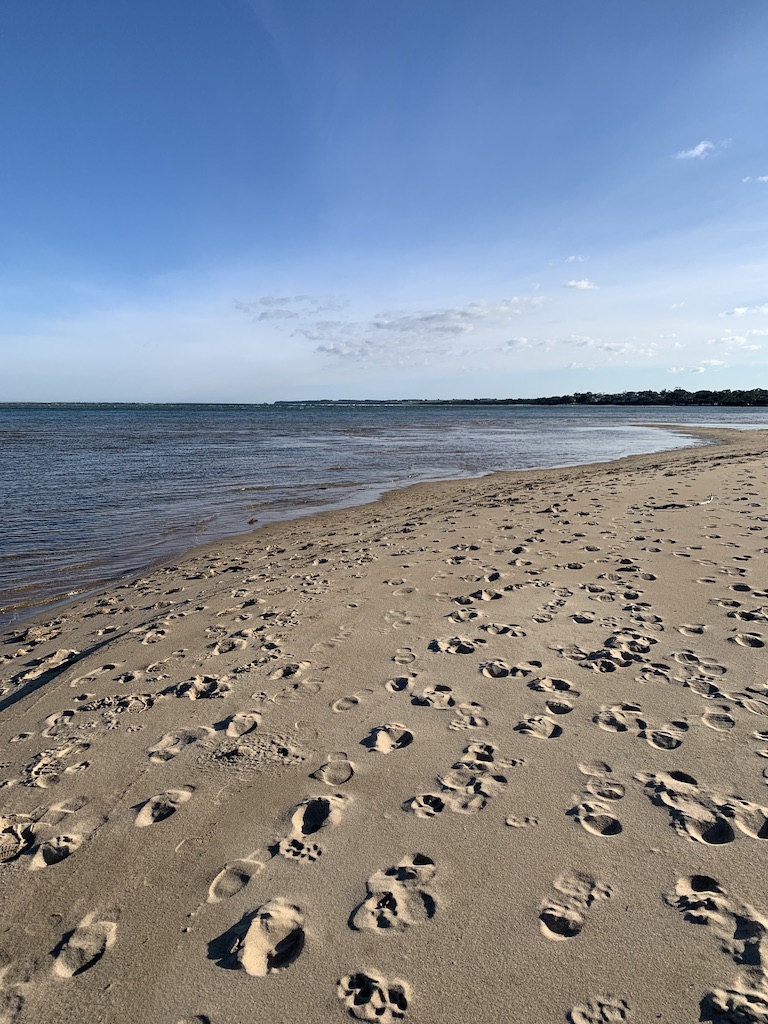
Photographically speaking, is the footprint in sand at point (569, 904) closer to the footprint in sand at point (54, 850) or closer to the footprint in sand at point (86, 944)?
the footprint in sand at point (86, 944)

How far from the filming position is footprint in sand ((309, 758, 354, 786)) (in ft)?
10.3

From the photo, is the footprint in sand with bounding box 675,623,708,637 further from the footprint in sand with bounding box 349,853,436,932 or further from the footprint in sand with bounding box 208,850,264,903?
the footprint in sand with bounding box 208,850,264,903

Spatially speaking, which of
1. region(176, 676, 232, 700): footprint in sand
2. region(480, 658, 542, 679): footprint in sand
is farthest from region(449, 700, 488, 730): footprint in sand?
region(176, 676, 232, 700): footprint in sand

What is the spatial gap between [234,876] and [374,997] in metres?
0.89

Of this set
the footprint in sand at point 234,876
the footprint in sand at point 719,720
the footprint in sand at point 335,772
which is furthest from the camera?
the footprint in sand at point 719,720

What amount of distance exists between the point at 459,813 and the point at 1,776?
2.85 meters

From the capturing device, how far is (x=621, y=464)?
2109 cm

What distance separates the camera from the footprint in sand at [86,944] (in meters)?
2.15

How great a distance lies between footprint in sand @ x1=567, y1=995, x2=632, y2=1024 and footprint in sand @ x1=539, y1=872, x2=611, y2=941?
0.24 meters

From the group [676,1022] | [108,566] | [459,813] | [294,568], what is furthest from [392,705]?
[108,566]

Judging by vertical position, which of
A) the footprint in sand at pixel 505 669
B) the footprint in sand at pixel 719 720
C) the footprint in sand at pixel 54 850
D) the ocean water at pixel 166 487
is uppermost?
the footprint in sand at pixel 719 720

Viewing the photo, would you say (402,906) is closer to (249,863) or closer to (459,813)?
(459,813)

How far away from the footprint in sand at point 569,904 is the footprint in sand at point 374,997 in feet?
1.99

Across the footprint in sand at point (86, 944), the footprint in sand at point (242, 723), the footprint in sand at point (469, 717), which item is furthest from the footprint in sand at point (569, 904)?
the footprint in sand at point (242, 723)
